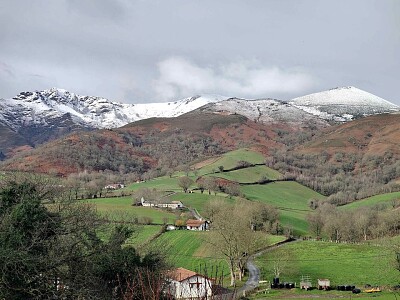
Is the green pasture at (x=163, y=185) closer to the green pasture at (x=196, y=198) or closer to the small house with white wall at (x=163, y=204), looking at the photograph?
the green pasture at (x=196, y=198)

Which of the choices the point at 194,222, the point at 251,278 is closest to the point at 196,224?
the point at 194,222

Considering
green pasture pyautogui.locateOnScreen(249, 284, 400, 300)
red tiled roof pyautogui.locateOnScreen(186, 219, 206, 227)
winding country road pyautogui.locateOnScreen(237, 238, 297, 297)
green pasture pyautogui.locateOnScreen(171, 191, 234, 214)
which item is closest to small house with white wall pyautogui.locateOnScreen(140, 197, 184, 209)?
green pasture pyautogui.locateOnScreen(171, 191, 234, 214)

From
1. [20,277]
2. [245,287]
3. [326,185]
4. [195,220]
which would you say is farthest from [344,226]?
[20,277]

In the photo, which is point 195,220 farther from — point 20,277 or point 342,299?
point 20,277

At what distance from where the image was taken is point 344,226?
327ft

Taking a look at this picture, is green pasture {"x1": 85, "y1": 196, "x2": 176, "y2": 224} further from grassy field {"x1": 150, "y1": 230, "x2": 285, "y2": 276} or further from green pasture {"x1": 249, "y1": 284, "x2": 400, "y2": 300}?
green pasture {"x1": 249, "y1": 284, "x2": 400, "y2": 300}

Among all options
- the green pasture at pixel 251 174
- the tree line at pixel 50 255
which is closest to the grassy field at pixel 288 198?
the green pasture at pixel 251 174

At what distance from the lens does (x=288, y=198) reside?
488ft

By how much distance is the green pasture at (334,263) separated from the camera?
60.4 m

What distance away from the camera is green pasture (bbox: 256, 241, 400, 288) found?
60.4m

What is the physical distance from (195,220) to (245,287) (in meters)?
50.9

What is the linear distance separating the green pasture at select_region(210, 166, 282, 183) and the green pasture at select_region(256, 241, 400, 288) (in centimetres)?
7522

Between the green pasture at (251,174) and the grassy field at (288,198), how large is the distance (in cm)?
746

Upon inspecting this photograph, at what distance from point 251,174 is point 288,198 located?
27315 millimetres
